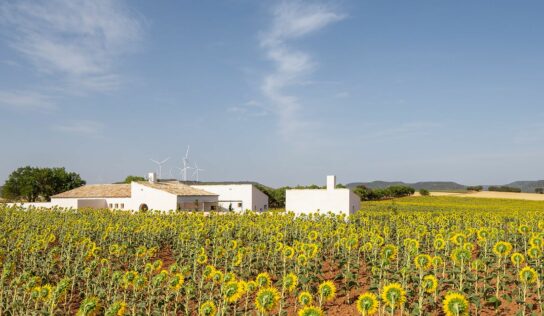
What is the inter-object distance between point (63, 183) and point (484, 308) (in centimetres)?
10764

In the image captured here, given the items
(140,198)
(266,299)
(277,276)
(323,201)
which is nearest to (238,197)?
(140,198)

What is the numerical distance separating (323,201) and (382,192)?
66919 millimetres

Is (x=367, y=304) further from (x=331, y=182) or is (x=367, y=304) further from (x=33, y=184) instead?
(x=33, y=184)

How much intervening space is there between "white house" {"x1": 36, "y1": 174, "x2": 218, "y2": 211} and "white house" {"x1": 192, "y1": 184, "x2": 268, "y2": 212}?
1523 millimetres

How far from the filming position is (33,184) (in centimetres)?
10112

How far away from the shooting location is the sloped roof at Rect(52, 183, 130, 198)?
59.8 m

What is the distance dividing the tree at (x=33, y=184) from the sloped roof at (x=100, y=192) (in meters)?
45.1

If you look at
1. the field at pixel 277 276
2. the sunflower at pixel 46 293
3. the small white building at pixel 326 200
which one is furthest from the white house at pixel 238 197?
the sunflower at pixel 46 293

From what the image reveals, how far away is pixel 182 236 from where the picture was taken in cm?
2080

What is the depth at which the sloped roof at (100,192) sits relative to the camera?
5984 cm

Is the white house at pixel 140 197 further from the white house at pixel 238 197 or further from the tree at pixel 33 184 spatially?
the tree at pixel 33 184

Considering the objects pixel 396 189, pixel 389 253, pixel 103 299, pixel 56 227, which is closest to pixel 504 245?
pixel 389 253

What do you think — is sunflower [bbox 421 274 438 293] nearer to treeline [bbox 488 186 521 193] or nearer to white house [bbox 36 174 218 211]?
white house [bbox 36 174 218 211]

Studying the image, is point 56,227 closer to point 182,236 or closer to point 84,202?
point 182,236
